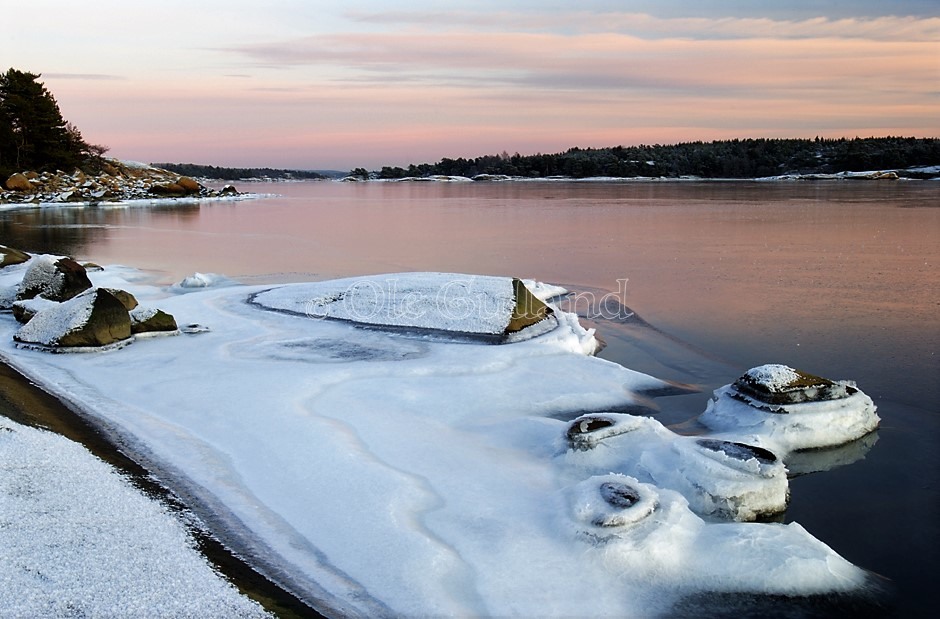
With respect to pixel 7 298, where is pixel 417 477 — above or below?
below

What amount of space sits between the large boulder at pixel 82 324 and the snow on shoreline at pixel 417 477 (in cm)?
25

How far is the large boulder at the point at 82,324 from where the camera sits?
8555 millimetres

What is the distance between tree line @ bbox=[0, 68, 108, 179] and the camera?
46.2m

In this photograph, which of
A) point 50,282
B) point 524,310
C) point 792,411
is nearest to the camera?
point 792,411

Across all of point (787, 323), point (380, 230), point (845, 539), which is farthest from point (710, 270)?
point (380, 230)

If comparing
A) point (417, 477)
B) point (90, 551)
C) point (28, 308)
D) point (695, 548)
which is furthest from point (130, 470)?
point (28, 308)

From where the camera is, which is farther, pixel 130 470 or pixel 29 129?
pixel 29 129

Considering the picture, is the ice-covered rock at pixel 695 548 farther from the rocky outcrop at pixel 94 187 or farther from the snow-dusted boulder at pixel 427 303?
the rocky outcrop at pixel 94 187

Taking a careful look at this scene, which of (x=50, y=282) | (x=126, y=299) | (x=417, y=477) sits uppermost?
(x=50, y=282)

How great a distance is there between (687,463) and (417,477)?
1.99 meters

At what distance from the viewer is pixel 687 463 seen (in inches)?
208

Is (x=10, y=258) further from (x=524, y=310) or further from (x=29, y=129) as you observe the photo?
(x=29, y=129)

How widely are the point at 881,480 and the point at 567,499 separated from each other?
270 cm

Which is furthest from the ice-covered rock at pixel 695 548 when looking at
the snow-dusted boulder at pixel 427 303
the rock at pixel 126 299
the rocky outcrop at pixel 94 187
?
the rocky outcrop at pixel 94 187
